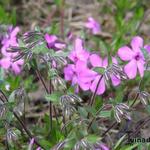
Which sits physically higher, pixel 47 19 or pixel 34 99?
pixel 47 19

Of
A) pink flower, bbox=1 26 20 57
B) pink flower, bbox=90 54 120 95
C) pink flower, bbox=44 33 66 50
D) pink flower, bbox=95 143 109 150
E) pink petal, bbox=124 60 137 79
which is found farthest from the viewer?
pink flower, bbox=1 26 20 57

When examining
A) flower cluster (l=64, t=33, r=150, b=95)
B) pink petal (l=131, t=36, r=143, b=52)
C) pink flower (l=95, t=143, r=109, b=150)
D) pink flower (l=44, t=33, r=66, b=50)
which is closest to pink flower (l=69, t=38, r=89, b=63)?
flower cluster (l=64, t=33, r=150, b=95)

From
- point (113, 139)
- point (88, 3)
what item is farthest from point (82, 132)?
point (88, 3)

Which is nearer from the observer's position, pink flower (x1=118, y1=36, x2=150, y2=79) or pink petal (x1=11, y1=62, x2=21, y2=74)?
pink flower (x1=118, y1=36, x2=150, y2=79)

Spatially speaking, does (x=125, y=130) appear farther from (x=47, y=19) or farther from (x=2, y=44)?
(x=47, y=19)

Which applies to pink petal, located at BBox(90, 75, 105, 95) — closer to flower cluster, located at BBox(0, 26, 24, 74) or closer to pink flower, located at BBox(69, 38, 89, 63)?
pink flower, located at BBox(69, 38, 89, 63)

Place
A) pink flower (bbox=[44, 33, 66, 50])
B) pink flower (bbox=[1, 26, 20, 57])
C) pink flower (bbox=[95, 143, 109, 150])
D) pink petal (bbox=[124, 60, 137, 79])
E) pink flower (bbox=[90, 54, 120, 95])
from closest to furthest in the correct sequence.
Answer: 1. pink flower (bbox=[95, 143, 109, 150])
2. pink flower (bbox=[90, 54, 120, 95])
3. pink petal (bbox=[124, 60, 137, 79])
4. pink flower (bbox=[44, 33, 66, 50])
5. pink flower (bbox=[1, 26, 20, 57])

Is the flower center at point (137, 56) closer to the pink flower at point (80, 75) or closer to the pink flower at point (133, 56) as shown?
the pink flower at point (133, 56)

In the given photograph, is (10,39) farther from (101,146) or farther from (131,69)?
(101,146)
